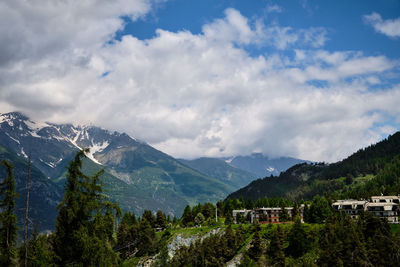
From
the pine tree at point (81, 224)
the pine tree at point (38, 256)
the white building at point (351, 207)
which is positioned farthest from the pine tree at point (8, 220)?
the white building at point (351, 207)

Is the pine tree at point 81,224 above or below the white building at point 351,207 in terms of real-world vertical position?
above

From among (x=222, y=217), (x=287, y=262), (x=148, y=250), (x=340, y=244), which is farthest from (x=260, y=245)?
(x=222, y=217)

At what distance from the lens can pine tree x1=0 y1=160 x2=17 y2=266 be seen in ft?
94.6

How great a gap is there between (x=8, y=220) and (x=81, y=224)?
5.76 meters

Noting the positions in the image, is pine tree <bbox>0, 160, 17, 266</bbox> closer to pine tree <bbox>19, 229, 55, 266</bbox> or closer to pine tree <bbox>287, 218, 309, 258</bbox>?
pine tree <bbox>19, 229, 55, 266</bbox>

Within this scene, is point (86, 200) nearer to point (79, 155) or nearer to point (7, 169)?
point (79, 155)

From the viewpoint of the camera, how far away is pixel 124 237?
15062 centimetres

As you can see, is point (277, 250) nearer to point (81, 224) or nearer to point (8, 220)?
point (81, 224)

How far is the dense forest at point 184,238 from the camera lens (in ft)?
96.3

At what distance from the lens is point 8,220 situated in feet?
95.6

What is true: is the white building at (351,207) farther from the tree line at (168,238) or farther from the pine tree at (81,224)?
the pine tree at (81,224)

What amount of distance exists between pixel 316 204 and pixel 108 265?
116 metres

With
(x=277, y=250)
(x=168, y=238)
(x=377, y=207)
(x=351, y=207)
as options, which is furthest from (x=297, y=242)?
(x=168, y=238)

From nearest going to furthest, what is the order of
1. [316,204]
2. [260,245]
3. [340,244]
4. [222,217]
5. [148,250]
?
1. [340,244]
2. [260,245]
3. [316,204]
4. [148,250]
5. [222,217]
